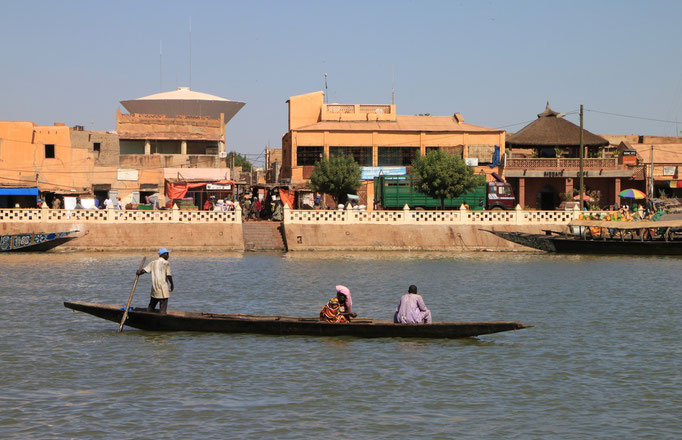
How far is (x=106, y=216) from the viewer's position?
39719 millimetres

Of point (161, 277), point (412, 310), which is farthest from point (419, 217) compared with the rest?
point (161, 277)

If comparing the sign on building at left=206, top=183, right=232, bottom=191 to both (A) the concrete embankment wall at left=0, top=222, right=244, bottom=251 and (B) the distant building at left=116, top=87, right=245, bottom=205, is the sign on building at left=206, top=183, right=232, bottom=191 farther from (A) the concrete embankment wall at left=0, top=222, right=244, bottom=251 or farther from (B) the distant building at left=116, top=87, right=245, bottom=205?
(A) the concrete embankment wall at left=0, top=222, right=244, bottom=251

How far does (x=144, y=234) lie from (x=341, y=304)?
24314 mm

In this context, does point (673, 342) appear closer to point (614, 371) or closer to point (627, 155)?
point (614, 371)

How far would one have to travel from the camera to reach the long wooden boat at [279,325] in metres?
16.6

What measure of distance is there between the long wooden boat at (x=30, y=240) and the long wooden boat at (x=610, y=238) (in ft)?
65.4

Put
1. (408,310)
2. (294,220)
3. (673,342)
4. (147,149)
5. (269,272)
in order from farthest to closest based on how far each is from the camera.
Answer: (147,149) → (294,220) → (269,272) → (673,342) → (408,310)

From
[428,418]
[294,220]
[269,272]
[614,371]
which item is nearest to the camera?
[428,418]

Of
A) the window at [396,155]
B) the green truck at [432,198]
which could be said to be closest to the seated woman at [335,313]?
the green truck at [432,198]

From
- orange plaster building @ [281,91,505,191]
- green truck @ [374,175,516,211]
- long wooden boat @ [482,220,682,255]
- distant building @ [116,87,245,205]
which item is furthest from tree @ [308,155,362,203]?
long wooden boat @ [482,220,682,255]

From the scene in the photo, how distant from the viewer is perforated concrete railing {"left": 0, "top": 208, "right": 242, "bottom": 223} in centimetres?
3919

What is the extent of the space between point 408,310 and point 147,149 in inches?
1531

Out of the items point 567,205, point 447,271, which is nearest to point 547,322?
point 447,271

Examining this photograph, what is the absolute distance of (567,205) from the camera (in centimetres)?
4697
